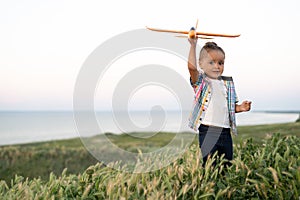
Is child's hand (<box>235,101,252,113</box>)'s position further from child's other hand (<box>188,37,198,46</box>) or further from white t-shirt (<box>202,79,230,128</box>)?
child's other hand (<box>188,37,198,46</box>)

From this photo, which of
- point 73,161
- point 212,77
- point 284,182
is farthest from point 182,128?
point 73,161

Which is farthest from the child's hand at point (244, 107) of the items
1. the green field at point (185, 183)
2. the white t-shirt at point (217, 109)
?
the green field at point (185, 183)

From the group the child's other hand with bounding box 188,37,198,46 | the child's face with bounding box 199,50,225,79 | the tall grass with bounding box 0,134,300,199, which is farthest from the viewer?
the child's face with bounding box 199,50,225,79

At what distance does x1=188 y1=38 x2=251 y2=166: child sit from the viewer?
412 centimetres

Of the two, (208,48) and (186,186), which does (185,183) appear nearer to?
(186,186)

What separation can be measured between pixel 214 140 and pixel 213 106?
388mm

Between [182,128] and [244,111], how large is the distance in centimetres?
75

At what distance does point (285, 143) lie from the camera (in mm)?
4762

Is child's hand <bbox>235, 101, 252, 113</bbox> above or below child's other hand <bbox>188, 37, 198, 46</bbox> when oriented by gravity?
below

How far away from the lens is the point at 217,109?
4.22 m

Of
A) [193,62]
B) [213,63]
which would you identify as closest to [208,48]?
[213,63]

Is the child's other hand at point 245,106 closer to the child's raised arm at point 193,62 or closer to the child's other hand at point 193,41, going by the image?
the child's raised arm at point 193,62

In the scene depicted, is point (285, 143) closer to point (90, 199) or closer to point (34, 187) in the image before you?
point (90, 199)

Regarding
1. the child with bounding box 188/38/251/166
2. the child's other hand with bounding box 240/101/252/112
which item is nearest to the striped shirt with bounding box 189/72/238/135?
the child with bounding box 188/38/251/166
